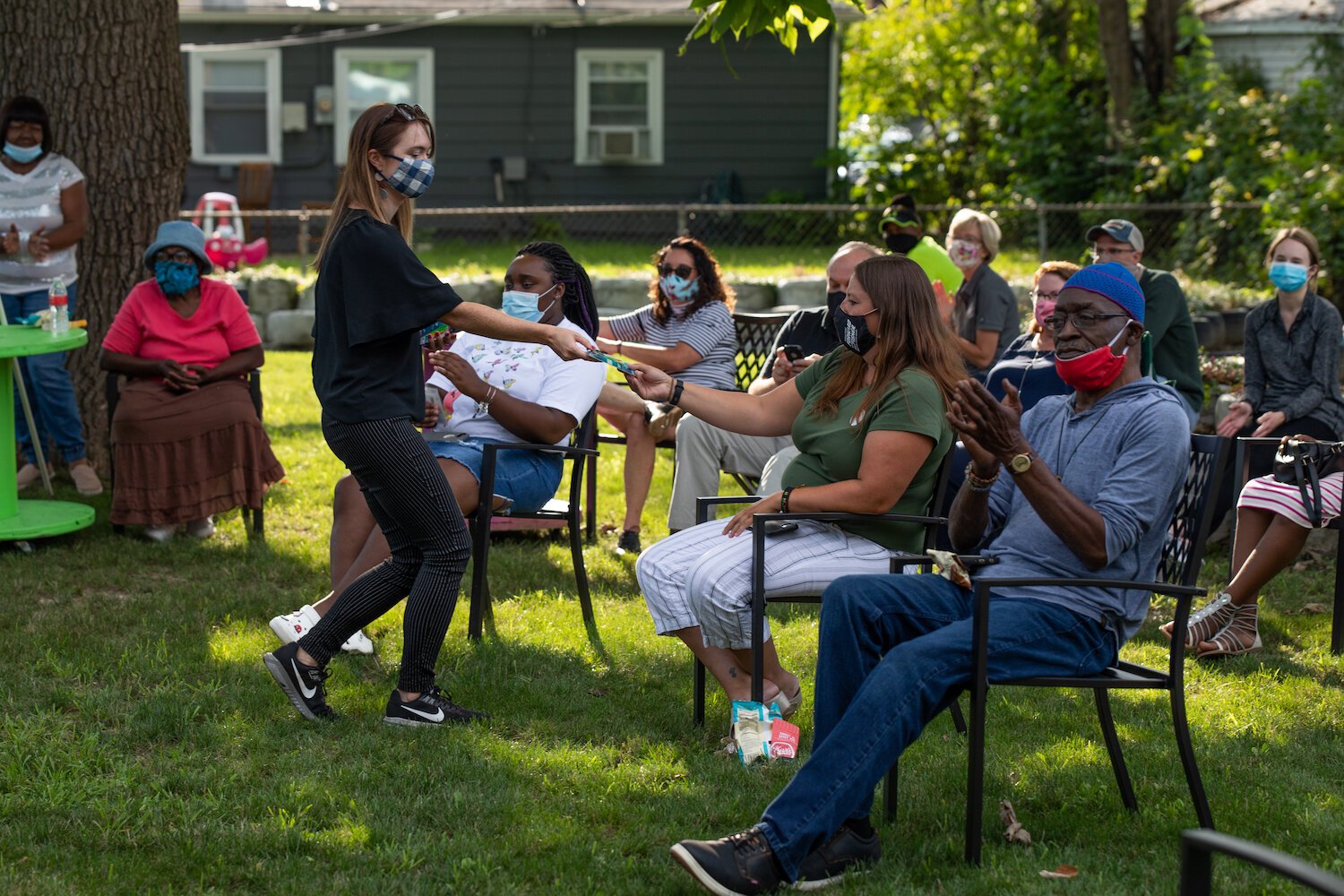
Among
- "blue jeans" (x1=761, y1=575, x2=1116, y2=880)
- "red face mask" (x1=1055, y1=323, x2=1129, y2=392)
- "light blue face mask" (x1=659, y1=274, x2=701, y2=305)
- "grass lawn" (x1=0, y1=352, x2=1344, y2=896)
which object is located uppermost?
"light blue face mask" (x1=659, y1=274, x2=701, y2=305)

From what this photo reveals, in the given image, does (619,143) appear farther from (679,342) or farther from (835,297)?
(835,297)

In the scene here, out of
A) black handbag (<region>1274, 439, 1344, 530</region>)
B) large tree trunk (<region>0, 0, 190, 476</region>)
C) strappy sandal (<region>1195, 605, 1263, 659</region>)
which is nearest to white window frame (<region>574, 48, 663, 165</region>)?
large tree trunk (<region>0, 0, 190, 476</region>)

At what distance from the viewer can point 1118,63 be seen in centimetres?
1675

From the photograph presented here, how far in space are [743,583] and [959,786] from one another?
0.83m

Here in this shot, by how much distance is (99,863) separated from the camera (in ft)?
11.3

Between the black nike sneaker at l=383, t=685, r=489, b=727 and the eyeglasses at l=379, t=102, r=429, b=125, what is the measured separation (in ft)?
5.73

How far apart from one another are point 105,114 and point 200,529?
257cm

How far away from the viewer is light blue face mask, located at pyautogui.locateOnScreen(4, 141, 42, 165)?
296 inches

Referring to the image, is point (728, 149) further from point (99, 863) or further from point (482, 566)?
point (99, 863)

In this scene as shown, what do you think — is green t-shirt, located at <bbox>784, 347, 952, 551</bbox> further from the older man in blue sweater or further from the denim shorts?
the denim shorts

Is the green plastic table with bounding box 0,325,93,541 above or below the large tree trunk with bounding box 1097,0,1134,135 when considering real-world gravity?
below

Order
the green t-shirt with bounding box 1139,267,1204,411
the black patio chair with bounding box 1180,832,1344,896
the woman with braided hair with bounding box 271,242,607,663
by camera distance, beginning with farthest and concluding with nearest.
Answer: the green t-shirt with bounding box 1139,267,1204,411
the woman with braided hair with bounding box 271,242,607,663
the black patio chair with bounding box 1180,832,1344,896

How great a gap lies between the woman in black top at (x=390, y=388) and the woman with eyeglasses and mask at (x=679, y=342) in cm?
254

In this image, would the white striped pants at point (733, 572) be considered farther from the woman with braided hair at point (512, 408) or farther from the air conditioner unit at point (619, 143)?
the air conditioner unit at point (619, 143)
